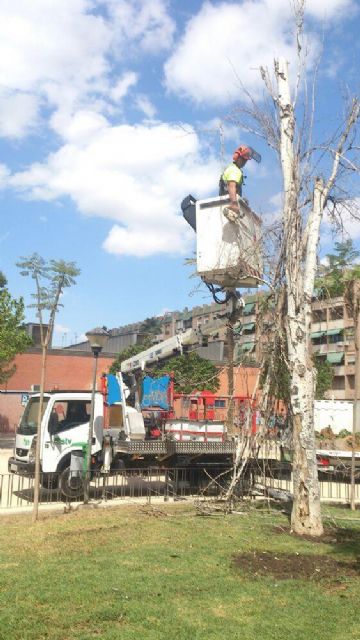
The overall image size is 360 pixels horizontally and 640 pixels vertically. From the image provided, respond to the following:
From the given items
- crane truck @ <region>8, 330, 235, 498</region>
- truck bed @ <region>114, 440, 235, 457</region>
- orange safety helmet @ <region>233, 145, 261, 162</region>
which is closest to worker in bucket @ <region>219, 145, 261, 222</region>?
orange safety helmet @ <region>233, 145, 261, 162</region>

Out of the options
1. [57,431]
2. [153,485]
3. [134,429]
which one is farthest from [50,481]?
[153,485]

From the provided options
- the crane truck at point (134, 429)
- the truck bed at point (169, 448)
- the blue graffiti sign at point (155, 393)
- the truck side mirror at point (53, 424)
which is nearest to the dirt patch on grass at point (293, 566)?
the truck bed at point (169, 448)

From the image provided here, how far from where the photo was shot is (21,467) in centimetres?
1341

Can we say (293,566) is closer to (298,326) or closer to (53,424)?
(298,326)

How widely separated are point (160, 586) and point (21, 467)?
7729 millimetres

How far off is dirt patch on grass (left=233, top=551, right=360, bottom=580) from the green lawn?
0.13 metres

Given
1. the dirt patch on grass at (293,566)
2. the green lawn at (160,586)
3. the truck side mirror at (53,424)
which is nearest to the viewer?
the green lawn at (160,586)

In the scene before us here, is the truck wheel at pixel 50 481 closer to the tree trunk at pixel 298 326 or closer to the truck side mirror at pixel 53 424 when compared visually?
the truck side mirror at pixel 53 424

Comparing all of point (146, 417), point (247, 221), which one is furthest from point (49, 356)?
point (247, 221)

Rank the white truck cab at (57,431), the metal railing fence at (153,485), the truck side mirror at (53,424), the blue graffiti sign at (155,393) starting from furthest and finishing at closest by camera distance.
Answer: the blue graffiti sign at (155,393)
the truck side mirror at (53,424)
the white truck cab at (57,431)
the metal railing fence at (153,485)

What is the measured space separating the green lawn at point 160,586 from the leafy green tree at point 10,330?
20.6m

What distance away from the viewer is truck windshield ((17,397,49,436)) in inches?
542

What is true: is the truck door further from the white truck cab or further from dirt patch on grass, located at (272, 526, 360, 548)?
dirt patch on grass, located at (272, 526, 360, 548)

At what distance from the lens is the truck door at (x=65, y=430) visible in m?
13.4
